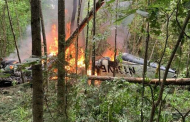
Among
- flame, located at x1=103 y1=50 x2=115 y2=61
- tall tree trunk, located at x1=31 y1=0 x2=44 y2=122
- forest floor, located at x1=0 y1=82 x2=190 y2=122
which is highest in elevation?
tall tree trunk, located at x1=31 y1=0 x2=44 y2=122

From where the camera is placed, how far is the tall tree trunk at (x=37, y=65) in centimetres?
244

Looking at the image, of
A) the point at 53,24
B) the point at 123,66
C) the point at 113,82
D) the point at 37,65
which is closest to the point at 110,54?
the point at 123,66

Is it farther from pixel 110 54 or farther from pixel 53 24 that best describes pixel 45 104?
pixel 53 24

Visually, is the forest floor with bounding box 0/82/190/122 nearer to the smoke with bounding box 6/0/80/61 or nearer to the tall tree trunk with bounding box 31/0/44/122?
the tall tree trunk with bounding box 31/0/44/122

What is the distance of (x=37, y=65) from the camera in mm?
2547

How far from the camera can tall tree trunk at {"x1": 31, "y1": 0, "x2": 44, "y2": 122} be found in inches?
96.0

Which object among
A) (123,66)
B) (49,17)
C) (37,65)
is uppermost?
(49,17)

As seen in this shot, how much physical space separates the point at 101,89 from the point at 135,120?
1.74 meters

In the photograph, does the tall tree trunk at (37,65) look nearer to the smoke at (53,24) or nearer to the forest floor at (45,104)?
the forest floor at (45,104)

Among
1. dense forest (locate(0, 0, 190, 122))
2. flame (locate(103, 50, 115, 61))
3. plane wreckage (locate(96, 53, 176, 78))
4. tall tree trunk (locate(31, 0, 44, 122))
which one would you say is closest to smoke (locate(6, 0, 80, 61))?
flame (locate(103, 50, 115, 61))

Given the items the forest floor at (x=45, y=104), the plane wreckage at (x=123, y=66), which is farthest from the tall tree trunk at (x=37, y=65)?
the plane wreckage at (x=123, y=66)

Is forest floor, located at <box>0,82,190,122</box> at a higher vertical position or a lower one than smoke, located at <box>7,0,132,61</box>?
lower

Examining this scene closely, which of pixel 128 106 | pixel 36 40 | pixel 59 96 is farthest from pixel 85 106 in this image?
pixel 36 40

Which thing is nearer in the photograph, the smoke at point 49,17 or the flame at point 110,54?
the flame at point 110,54
